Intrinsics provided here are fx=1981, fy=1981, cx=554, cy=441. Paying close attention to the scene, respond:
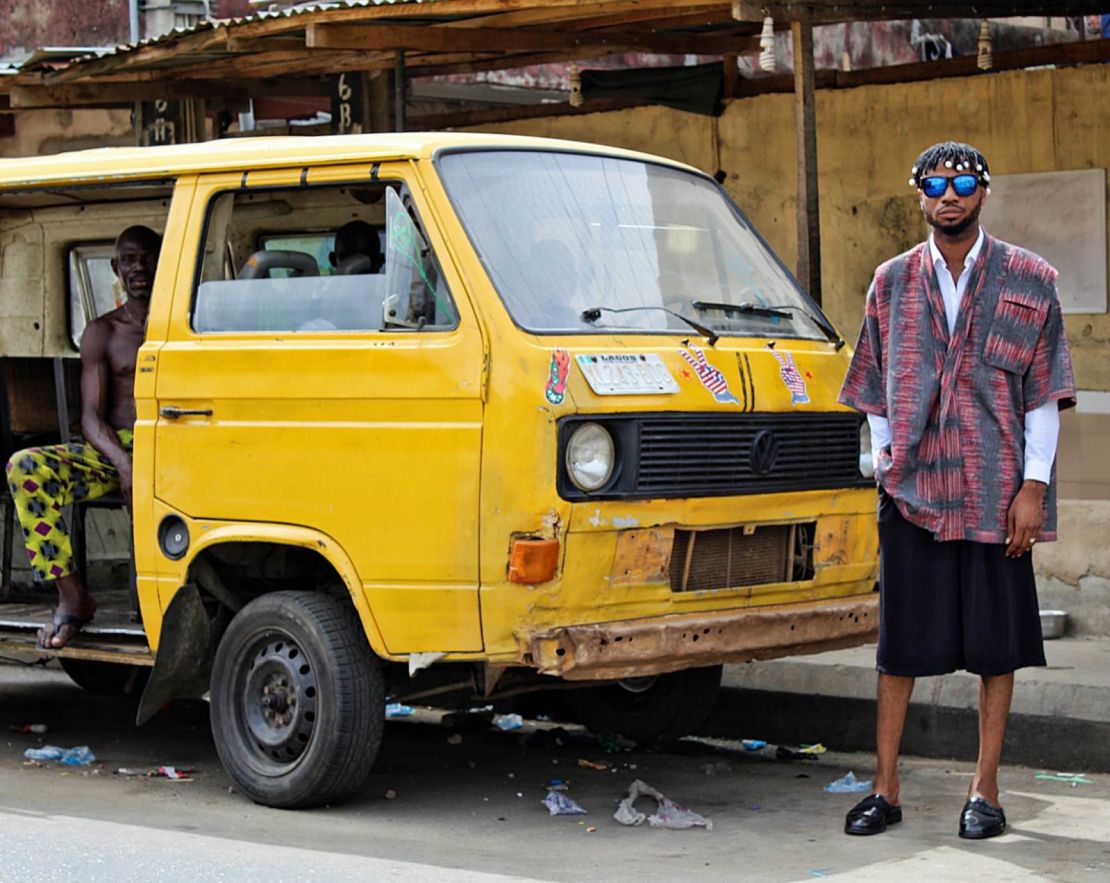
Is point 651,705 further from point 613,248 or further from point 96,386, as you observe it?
point 96,386

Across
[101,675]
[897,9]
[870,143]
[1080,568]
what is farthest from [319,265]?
[870,143]

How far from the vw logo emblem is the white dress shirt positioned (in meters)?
0.56

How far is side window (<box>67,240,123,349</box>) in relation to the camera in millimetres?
8453

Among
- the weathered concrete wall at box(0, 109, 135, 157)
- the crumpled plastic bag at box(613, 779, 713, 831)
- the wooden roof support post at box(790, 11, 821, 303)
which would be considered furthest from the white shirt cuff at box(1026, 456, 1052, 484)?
the weathered concrete wall at box(0, 109, 135, 157)

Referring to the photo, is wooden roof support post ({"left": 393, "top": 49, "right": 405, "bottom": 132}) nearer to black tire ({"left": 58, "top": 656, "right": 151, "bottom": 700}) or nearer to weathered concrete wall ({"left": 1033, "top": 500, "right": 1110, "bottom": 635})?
black tire ({"left": 58, "top": 656, "right": 151, "bottom": 700})

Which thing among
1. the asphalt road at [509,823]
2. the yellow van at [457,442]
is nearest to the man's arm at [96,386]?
the yellow van at [457,442]

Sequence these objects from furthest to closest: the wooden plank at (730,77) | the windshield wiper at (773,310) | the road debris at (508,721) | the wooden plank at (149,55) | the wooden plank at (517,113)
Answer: the wooden plank at (517,113) < the wooden plank at (730,77) < the wooden plank at (149,55) < the road debris at (508,721) < the windshield wiper at (773,310)

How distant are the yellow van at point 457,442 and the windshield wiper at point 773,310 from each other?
11mm

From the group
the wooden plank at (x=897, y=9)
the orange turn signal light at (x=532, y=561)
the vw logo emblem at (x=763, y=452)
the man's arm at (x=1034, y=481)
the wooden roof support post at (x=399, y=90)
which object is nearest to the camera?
the man's arm at (x=1034, y=481)

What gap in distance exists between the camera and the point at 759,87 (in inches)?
481

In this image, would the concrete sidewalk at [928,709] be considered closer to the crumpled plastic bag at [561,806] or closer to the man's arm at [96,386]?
the crumpled plastic bag at [561,806]

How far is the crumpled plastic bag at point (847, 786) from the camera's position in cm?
666

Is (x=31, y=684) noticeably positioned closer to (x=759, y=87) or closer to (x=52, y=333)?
(x=52, y=333)

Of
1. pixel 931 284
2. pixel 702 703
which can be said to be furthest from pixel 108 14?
pixel 931 284
